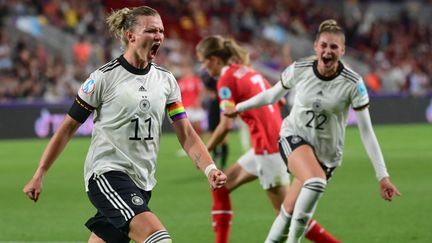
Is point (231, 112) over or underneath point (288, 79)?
underneath

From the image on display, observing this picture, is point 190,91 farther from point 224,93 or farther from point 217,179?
point 217,179

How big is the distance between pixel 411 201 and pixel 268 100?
4.42m

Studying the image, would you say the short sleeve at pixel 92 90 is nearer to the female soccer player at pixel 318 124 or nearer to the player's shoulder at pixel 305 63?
the female soccer player at pixel 318 124

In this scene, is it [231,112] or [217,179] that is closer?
[217,179]

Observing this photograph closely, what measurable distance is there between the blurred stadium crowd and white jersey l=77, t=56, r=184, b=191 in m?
16.4

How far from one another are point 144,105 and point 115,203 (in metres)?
0.66

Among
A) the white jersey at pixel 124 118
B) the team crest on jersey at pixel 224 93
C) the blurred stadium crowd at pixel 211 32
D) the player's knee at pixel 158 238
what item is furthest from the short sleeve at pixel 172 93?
the blurred stadium crowd at pixel 211 32

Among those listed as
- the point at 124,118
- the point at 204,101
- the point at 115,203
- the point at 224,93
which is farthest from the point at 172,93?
the point at 204,101

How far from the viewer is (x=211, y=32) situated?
30.4 meters

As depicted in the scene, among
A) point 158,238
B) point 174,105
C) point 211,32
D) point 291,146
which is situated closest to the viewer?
point 158,238

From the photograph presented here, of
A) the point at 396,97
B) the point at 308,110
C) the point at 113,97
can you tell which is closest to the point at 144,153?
the point at 113,97

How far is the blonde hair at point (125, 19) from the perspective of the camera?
5.77 metres

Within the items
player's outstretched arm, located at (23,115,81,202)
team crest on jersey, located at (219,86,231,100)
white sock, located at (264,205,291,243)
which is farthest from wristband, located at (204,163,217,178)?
team crest on jersey, located at (219,86,231,100)

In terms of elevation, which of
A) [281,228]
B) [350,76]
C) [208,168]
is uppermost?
[350,76]
